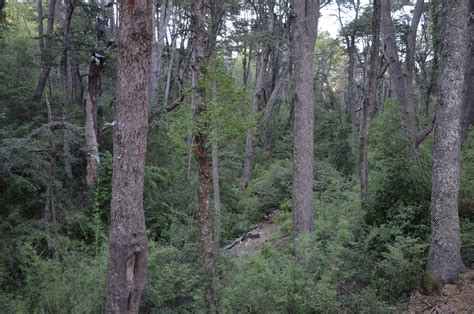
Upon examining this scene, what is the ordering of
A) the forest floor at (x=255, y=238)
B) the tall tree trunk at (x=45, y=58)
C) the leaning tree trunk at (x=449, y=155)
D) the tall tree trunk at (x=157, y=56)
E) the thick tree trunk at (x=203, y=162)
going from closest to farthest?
1. the leaning tree trunk at (x=449, y=155)
2. the thick tree trunk at (x=203, y=162)
3. the forest floor at (x=255, y=238)
4. the tall tree trunk at (x=45, y=58)
5. the tall tree trunk at (x=157, y=56)

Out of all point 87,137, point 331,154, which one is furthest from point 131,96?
point 331,154

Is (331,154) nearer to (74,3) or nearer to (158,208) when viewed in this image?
(158,208)

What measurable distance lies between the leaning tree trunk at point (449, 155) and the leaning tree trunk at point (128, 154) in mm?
4603

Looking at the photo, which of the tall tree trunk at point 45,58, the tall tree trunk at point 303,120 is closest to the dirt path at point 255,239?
the tall tree trunk at point 303,120

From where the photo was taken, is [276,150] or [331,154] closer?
[331,154]

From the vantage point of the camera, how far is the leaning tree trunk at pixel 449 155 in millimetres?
6727

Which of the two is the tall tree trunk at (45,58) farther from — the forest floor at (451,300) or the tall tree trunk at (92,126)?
the forest floor at (451,300)

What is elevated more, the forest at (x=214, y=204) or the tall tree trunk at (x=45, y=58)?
the tall tree trunk at (x=45, y=58)

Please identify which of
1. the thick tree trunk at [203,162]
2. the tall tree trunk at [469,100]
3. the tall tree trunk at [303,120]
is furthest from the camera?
the tall tree trunk at [469,100]

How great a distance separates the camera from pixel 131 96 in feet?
16.5

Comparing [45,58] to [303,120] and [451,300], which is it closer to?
[303,120]

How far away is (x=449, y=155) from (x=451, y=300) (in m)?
2.21

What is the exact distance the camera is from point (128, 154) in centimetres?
504

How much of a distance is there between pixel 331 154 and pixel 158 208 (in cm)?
846
